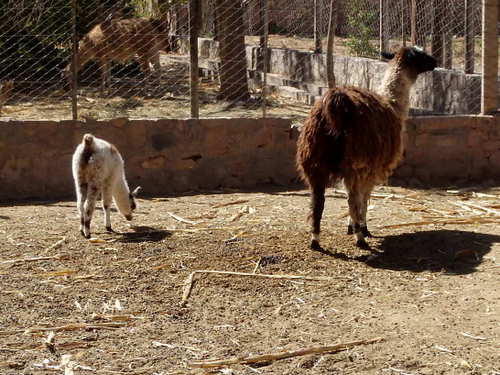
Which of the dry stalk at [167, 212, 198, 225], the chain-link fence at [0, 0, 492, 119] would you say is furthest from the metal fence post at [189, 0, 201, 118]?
the dry stalk at [167, 212, 198, 225]

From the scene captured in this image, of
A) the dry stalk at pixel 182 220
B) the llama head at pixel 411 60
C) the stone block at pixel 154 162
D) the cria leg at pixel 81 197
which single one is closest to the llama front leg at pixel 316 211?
the dry stalk at pixel 182 220

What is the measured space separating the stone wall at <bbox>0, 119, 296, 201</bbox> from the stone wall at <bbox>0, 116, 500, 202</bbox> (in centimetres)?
1

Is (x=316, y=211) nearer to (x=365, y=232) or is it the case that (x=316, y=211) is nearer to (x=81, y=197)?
(x=365, y=232)

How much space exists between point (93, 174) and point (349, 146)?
2285mm

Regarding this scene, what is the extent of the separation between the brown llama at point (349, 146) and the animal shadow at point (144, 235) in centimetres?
138

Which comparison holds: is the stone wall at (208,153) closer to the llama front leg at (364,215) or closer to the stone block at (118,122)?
the stone block at (118,122)

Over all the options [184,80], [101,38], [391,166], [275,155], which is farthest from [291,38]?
[391,166]

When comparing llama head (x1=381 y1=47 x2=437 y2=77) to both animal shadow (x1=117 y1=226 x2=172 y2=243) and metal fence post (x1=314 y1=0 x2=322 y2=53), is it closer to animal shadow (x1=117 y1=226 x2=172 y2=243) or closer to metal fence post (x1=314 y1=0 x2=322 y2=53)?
animal shadow (x1=117 y1=226 x2=172 y2=243)

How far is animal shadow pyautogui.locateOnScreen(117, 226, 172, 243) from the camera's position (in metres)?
7.72

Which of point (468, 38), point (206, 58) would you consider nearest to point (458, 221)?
point (468, 38)

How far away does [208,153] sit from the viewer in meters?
10.1

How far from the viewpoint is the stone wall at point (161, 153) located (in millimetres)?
9633

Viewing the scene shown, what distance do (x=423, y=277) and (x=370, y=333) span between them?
1.36 meters

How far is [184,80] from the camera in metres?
15.7
